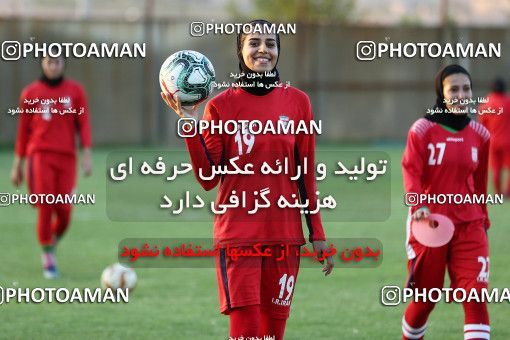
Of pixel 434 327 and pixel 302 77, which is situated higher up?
pixel 302 77

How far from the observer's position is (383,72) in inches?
1387

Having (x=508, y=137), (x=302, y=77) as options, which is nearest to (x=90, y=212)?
(x=508, y=137)

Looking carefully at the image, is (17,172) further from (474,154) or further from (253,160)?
(253,160)

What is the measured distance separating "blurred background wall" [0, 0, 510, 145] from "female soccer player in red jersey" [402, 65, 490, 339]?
23.6m

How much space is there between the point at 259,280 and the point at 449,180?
1.88m

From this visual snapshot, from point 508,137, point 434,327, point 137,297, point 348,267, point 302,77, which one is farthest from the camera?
point 302,77

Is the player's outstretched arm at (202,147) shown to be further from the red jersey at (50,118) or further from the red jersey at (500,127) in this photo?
the red jersey at (500,127)

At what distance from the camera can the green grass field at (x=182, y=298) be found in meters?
9.07

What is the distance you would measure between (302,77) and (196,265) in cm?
2221

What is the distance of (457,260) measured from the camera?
7457mm

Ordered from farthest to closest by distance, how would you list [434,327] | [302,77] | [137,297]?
[302,77]
[137,297]
[434,327]

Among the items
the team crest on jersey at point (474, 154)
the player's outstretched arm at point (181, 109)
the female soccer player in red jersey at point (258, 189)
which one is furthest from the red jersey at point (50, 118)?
the player's outstretched arm at point (181, 109)

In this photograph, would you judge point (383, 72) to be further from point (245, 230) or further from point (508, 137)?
point (245, 230)

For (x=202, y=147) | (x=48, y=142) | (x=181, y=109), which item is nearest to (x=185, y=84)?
(x=181, y=109)
